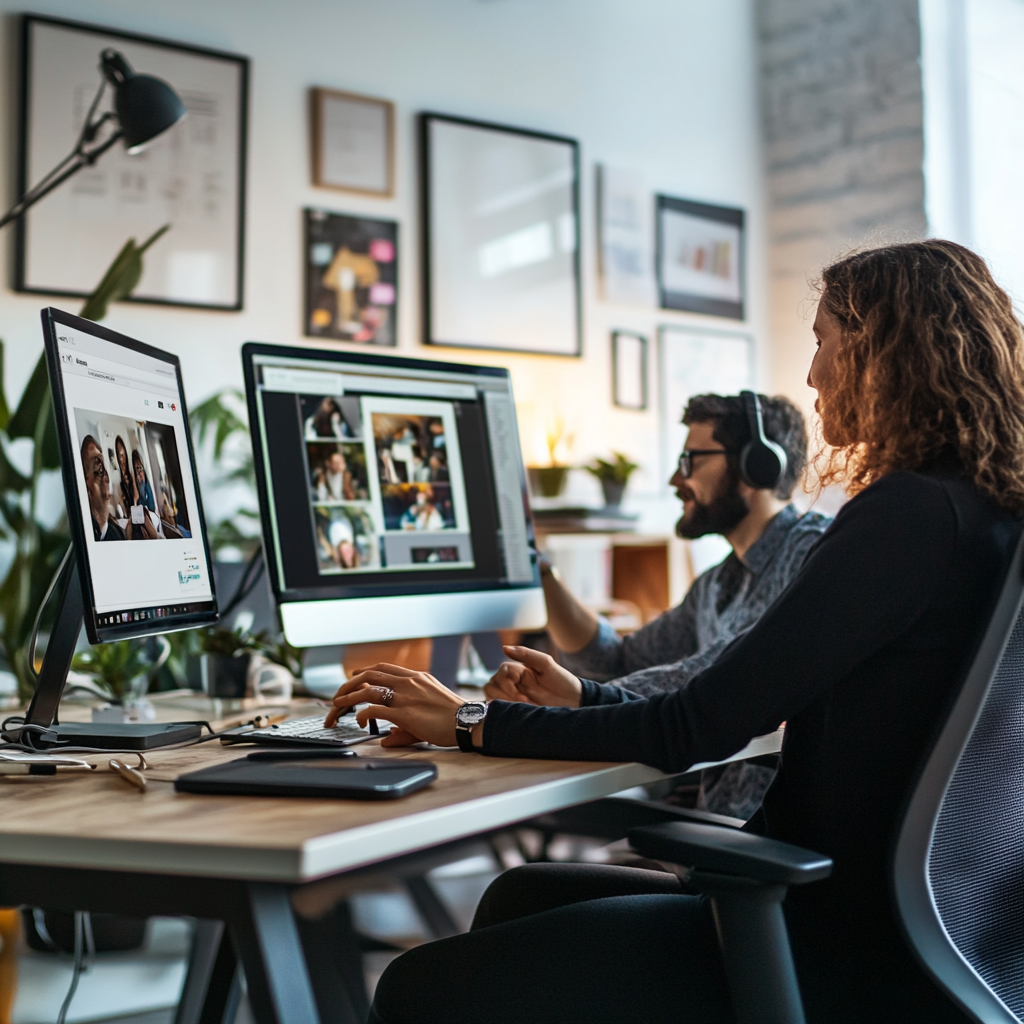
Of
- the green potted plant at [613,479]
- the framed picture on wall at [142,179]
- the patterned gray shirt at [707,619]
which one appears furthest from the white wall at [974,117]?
the patterned gray shirt at [707,619]

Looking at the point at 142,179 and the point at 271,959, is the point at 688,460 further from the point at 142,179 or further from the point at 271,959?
the point at 142,179

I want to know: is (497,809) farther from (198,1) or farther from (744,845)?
(198,1)

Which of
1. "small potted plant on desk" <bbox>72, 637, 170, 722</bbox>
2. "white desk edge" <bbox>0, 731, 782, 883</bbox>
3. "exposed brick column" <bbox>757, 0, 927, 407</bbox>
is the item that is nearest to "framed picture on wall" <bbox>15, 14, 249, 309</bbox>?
"small potted plant on desk" <bbox>72, 637, 170, 722</bbox>

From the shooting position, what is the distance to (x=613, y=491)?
3664 mm

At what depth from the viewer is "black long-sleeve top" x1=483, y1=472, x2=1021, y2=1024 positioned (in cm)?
88

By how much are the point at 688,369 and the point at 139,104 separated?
273cm

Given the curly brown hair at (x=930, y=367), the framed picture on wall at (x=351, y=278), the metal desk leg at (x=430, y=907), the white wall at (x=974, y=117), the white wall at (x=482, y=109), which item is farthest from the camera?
the white wall at (x=974, y=117)

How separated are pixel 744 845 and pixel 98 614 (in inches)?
24.2

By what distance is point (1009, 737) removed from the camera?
34.3 inches

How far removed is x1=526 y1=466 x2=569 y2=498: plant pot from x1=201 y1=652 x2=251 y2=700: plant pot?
6.91 ft

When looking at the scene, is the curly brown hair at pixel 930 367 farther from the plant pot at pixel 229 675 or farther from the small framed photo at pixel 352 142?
the small framed photo at pixel 352 142

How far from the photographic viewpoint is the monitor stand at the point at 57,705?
1100mm

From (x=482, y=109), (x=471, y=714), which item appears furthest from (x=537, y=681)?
(x=482, y=109)

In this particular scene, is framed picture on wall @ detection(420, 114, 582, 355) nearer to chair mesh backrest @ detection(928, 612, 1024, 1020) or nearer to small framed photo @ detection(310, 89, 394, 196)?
small framed photo @ detection(310, 89, 394, 196)
